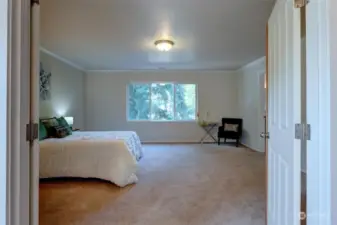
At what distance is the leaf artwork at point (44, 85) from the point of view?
5.47 metres

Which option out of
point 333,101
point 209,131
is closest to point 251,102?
point 209,131

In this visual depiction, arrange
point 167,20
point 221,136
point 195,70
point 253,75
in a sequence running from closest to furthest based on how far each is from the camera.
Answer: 1. point 167,20
2. point 253,75
3. point 221,136
4. point 195,70

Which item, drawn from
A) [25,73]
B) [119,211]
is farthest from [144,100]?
[25,73]

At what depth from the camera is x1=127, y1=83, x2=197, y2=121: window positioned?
885cm

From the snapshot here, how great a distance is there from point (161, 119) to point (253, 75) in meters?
2.98

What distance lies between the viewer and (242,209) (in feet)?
10.0

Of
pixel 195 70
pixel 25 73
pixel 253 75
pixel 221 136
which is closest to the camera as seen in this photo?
pixel 25 73

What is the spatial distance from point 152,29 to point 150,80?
4621 millimetres

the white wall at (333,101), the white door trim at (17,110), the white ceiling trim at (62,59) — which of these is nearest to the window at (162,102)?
the white ceiling trim at (62,59)

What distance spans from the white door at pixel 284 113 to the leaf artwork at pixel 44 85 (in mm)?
4488

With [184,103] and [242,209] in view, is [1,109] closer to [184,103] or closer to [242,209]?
[242,209]

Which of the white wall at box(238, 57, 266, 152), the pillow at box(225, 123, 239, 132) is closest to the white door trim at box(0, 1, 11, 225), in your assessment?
the white wall at box(238, 57, 266, 152)

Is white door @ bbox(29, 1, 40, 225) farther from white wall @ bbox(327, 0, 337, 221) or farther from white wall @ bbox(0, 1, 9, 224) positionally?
white wall @ bbox(327, 0, 337, 221)

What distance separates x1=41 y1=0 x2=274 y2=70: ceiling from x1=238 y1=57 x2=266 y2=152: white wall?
644 mm
